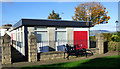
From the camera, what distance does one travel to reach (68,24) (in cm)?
1312

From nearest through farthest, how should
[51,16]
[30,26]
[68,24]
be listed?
[30,26], [68,24], [51,16]

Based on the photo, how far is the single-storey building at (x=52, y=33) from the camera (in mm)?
11297

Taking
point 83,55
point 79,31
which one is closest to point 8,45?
point 83,55

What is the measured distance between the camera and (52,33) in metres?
12.5

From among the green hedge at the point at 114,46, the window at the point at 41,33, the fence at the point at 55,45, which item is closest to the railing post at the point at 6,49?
the fence at the point at 55,45

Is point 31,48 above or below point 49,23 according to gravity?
below

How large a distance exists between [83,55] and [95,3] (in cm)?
2280

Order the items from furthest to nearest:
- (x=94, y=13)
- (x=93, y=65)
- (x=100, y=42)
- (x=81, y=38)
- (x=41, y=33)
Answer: (x=94, y=13), (x=81, y=38), (x=100, y=42), (x=41, y=33), (x=93, y=65)

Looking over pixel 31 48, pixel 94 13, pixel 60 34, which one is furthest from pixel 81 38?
pixel 94 13

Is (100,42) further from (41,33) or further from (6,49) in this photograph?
(6,49)

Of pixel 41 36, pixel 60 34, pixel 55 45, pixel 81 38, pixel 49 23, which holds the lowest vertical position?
pixel 55 45

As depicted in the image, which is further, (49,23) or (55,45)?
(55,45)

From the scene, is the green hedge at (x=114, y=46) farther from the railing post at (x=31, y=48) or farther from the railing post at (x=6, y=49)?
the railing post at (x=6, y=49)

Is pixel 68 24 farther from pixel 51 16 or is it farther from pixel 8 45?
pixel 51 16
